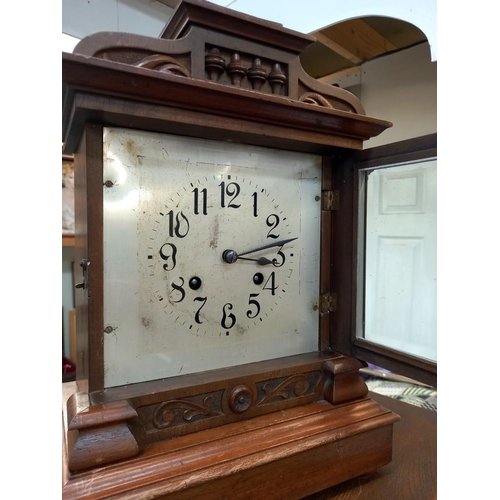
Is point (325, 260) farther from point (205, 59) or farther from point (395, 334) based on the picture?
point (205, 59)

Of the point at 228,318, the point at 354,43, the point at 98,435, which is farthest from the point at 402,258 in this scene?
the point at 354,43

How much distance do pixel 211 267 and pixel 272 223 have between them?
164 millimetres

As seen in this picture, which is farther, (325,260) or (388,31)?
(388,31)

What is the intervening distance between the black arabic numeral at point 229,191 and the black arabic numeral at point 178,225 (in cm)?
8

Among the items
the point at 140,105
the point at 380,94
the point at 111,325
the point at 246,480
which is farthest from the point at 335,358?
the point at 380,94

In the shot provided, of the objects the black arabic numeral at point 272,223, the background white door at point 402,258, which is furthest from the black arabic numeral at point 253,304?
the background white door at point 402,258

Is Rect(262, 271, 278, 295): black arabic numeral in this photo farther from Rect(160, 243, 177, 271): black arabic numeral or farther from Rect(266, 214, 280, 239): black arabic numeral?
Rect(160, 243, 177, 271): black arabic numeral

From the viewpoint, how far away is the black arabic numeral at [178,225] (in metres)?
0.72

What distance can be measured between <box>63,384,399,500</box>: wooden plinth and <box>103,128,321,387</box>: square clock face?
0.42 ft

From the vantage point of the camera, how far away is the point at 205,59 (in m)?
0.68

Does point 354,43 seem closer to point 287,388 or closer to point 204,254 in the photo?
point 204,254

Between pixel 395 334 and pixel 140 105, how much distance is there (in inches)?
26.1

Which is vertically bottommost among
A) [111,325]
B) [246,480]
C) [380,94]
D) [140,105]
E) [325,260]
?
[246,480]
